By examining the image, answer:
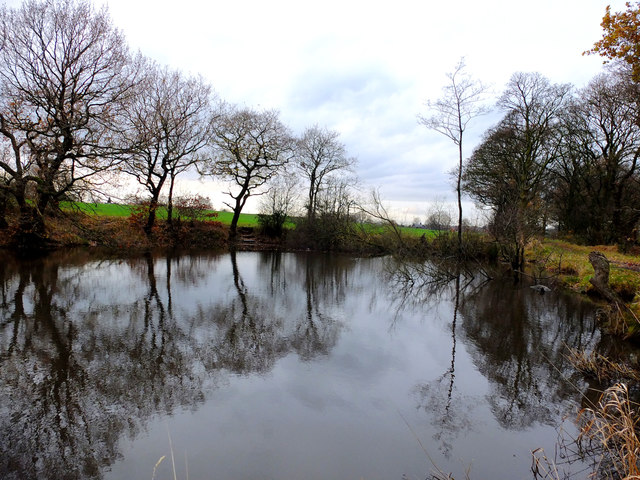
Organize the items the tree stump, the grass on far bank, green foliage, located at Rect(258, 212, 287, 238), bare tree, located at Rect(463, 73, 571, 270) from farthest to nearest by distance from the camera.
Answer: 1. green foliage, located at Rect(258, 212, 287, 238)
2. bare tree, located at Rect(463, 73, 571, 270)
3. the grass on far bank
4. the tree stump

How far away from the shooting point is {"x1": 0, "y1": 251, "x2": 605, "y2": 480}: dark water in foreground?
11.0ft

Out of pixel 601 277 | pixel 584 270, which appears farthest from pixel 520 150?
pixel 601 277

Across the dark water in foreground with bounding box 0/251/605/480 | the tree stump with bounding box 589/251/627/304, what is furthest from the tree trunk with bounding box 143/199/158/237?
Answer: the tree stump with bounding box 589/251/627/304

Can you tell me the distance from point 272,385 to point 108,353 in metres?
2.54

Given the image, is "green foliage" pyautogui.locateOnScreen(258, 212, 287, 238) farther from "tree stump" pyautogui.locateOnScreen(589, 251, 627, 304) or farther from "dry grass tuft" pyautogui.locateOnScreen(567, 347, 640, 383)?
"dry grass tuft" pyautogui.locateOnScreen(567, 347, 640, 383)

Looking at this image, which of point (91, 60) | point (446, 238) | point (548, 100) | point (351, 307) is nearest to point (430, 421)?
point (351, 307)

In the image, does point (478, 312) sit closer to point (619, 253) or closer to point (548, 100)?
point (619, 253)

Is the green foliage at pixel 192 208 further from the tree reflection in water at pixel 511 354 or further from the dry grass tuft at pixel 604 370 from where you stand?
the dry grass tuft at pixel 604 370

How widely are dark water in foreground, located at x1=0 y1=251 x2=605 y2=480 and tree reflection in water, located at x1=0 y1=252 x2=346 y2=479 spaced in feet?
0.08

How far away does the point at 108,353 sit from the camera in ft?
18.0

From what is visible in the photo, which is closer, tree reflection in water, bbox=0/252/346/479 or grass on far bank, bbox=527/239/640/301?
tree reflection in water, bbox=0/252/346/479

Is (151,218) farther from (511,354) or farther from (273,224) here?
(511,354)

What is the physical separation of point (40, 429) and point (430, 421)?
3.79m

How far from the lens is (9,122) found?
595 inches
